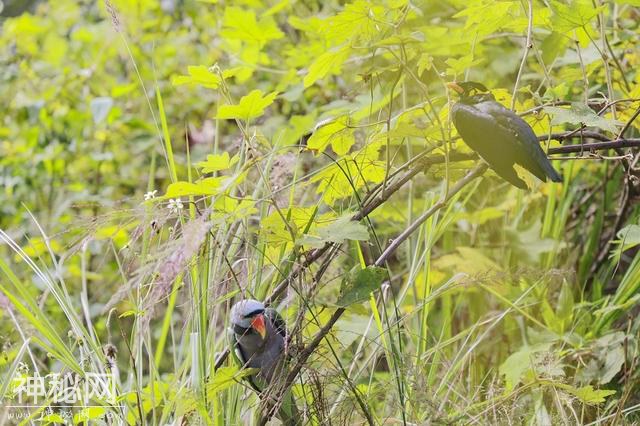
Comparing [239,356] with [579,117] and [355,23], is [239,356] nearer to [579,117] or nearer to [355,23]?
[355,23]

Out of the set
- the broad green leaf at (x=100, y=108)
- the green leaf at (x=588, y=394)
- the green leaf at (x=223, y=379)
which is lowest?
the green leaf at (x=588, y=394)

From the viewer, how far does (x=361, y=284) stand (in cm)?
140

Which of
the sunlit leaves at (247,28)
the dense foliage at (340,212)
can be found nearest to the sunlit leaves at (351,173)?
the dense foliage at (340,212)

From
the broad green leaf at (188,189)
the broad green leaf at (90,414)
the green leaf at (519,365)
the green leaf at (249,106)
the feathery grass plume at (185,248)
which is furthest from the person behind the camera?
the green leaf at (519,365)

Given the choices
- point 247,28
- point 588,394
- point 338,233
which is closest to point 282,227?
point 338,233

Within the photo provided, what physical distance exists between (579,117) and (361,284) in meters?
0.47

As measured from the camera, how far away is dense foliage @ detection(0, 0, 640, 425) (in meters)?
1.48

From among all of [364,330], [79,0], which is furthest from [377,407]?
[79,0]

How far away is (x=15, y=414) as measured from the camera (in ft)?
6.07

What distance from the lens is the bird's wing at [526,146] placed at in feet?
4.58

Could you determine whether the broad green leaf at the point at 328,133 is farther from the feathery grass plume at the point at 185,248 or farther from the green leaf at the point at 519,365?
the green leaf at the point at 519,365

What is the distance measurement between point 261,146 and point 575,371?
1.02 meters

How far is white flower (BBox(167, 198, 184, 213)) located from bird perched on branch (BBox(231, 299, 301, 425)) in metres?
0.19

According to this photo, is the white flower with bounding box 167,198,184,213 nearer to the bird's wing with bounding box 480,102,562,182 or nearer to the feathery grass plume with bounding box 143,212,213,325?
the feathery grass plume with bounding box 143,212,213,325
